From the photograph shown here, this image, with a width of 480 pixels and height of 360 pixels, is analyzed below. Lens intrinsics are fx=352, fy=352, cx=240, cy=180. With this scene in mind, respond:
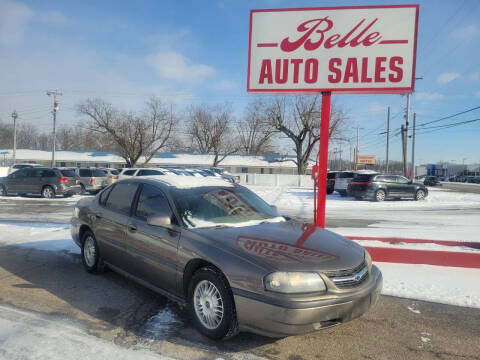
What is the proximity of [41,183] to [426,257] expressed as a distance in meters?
17.8

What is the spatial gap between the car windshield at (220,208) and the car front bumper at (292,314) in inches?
43.1

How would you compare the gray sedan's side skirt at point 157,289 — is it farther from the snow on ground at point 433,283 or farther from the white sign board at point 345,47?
the white sign board at point 345,47

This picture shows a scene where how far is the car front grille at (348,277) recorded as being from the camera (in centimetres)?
303

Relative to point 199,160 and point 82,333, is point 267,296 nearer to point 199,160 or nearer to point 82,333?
point 82,333

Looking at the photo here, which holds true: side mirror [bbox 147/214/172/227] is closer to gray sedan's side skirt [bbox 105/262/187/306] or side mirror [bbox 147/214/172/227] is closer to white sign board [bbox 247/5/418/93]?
gray sedan's side skirt [bbox 105/262/187/306]

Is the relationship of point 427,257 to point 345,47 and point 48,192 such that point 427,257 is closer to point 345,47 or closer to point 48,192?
point 345,47

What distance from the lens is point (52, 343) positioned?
10.3ft

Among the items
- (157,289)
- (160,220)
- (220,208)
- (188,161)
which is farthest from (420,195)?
(188,161)

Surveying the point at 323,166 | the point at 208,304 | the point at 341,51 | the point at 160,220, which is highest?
the point at 341,51

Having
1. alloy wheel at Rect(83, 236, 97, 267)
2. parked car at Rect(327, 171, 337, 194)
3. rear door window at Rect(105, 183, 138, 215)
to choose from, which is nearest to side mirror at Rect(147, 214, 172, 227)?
rear door window at Rect(105, 183, 138, 215)

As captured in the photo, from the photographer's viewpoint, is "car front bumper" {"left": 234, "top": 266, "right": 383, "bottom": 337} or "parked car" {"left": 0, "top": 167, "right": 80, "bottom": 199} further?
"parked car" {"left": 0, "top": 167, "right": 80, "bottom": 199}

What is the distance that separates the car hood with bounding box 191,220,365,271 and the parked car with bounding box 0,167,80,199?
1649 cm

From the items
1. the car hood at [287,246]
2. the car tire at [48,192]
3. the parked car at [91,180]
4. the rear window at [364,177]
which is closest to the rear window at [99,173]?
the parked car at [91,180]

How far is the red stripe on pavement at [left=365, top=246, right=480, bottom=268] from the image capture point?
18.4ft
